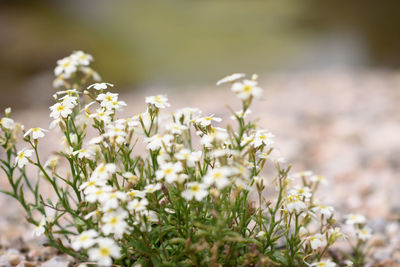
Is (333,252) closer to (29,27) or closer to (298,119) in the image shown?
(298,119)

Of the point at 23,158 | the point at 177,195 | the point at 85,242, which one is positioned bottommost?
the point at 85,242

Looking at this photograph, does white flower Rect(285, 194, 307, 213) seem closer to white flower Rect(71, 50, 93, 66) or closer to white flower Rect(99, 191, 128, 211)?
white flower Rect(99, 191, 128, 211)

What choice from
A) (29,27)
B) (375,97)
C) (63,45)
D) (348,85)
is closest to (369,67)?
(348,85)

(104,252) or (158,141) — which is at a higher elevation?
(158,141)

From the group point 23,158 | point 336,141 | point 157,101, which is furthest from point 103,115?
point 336,141

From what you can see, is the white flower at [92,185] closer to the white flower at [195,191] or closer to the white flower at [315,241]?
the white flower at [195,191]

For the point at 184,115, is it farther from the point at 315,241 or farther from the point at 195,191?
the point at 315,241

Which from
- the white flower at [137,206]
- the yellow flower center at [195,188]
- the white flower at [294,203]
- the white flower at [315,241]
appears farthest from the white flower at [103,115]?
the white flower at [315,241]

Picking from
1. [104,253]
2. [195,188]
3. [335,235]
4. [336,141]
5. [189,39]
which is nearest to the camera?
[104,253]
